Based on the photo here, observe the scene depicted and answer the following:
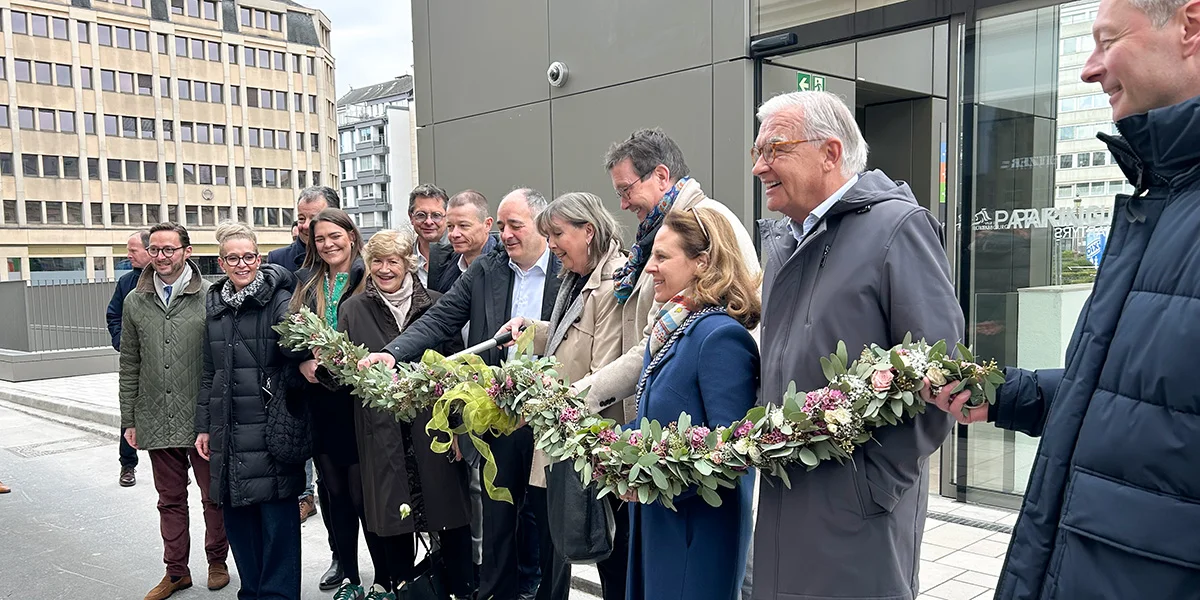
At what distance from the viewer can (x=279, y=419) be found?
15.1 feet

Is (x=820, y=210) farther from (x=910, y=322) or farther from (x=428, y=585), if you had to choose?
(x=428, y=585)

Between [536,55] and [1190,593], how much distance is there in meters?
8.68

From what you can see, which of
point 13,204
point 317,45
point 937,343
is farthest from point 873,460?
point 317,45

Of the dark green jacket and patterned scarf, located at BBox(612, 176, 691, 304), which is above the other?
patterned scarf, located at BBox(612, 176, 691, 304)

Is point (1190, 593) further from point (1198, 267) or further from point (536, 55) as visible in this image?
point (536, 55)

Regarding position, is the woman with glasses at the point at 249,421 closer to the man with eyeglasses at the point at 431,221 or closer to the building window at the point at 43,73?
the man with eyeglasses at the point at 431,221

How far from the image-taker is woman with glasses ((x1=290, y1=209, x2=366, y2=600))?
475cm

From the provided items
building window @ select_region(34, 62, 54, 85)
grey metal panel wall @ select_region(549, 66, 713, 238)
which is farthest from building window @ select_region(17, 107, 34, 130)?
grey metal panel wall @ select_region(549, 66, 713, 238)

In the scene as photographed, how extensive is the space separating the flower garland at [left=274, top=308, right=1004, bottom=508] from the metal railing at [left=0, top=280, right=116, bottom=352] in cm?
1603

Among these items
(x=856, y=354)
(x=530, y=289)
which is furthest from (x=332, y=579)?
(x=856, y=354)

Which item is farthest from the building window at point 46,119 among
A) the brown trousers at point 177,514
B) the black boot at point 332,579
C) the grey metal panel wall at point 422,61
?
the black boot at point 332,579

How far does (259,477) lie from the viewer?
14.9 feet

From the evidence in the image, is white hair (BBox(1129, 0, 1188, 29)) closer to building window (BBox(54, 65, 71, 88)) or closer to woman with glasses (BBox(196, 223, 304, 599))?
woman with glasses (BBox(196, 223, 304, 599))

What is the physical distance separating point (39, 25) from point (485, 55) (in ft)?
249
